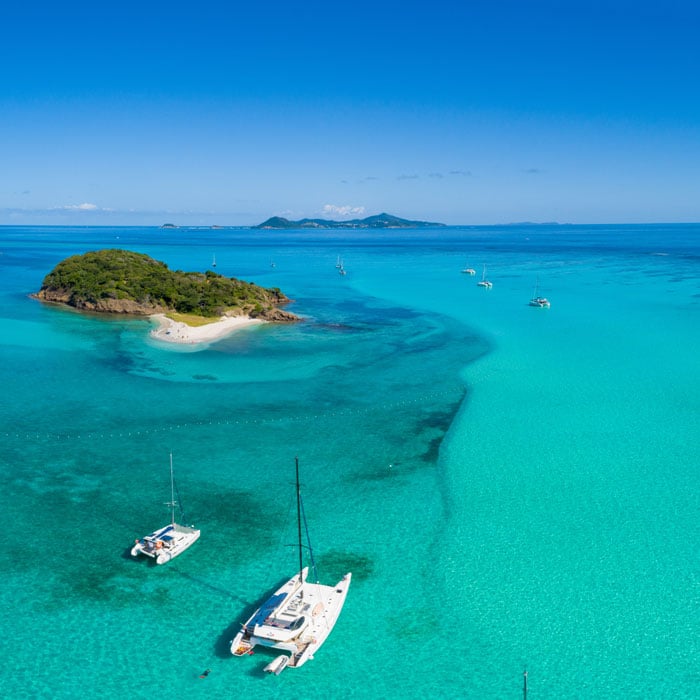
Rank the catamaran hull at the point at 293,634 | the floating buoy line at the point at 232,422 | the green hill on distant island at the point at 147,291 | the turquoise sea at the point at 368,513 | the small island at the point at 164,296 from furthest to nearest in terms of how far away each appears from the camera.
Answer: the green hill on distant island at the point at 147,291
the small island at the point at 164,296
the floating buoy line at the point at 232,422
the turquoise sea at the point at 368,513
the catamaran hull at the point at 293,634

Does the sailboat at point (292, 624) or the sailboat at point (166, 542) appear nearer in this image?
the sailboat at point (292, 624)

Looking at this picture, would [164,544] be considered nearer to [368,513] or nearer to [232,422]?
[368,513]

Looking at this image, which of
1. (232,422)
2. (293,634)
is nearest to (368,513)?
(293,634)

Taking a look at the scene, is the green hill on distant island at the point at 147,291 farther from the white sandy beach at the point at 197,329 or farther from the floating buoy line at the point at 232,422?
the floating buoy line at the point at 232,422

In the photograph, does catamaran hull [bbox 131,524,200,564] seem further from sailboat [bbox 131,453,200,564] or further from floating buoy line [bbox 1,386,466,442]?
floating buoy line [bbox 1,386,466,442]

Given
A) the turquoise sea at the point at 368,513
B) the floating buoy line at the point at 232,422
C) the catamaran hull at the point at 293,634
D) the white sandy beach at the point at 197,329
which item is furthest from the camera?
the white sandy beach at the point at 197,329

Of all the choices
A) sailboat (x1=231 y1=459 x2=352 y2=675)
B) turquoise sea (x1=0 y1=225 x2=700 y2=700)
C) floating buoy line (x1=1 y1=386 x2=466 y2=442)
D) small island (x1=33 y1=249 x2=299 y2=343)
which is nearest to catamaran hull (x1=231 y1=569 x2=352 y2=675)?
sailboat (x1=231 y1=459 x2=352 y2=675)

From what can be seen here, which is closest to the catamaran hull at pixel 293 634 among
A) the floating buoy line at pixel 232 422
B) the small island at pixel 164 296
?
the floating buoy line at pixel 232 422

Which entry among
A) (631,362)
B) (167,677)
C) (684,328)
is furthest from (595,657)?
(684,328)
